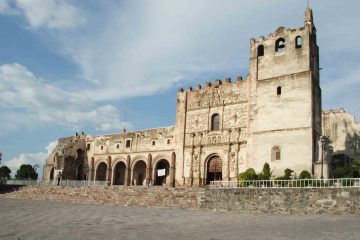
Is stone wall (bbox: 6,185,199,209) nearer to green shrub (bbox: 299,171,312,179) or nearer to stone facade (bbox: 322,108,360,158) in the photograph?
green shrub (bbox: 299,171,312,179)

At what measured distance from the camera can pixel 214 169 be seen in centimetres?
3353

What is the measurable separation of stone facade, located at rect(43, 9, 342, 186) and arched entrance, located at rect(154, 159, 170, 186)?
101mm

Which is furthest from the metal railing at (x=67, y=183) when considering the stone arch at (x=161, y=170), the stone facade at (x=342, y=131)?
the stone facade at (x=342, y=131)

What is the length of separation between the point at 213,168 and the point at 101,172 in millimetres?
16112

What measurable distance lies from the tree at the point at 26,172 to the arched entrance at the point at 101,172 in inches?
818

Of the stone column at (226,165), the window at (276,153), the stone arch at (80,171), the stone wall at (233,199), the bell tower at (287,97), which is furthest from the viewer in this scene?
the stone arch at (80,171)

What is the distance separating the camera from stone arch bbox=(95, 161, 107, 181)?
43556mm

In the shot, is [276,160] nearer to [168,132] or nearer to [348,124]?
[168,132]

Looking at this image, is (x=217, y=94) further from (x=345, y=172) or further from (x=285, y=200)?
(x=285, y=200)

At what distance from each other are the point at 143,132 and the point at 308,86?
18263 millimetres

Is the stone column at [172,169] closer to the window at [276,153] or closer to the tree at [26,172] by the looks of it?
the window at [276,153]

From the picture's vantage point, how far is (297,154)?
27.7 metres

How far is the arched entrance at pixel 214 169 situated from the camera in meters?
33.2

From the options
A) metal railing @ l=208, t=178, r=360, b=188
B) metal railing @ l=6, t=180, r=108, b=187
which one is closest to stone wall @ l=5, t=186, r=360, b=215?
metal railing @ l=208, t=178, r=360, b=188
